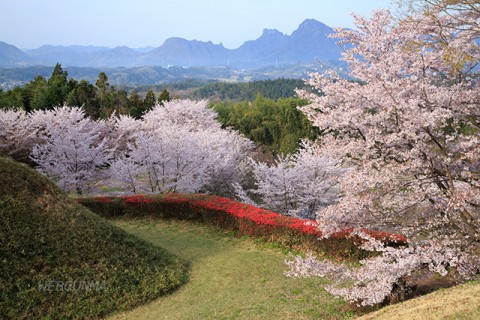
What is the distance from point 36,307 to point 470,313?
840cm

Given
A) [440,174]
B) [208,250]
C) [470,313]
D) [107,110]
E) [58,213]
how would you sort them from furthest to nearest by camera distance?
[107,110]
[208,250]
[58,213]
[440,174]
[470,313]

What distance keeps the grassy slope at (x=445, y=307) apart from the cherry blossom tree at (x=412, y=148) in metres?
0.48

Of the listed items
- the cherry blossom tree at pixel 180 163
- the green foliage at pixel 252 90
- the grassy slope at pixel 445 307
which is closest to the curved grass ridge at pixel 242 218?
the cherry blossom tree at pixel 180 163

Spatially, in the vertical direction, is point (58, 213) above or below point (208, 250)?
above

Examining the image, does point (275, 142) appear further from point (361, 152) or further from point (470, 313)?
point (470, 313)

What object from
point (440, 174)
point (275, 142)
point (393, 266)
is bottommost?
point (275, 142)

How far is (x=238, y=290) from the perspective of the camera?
9812mm

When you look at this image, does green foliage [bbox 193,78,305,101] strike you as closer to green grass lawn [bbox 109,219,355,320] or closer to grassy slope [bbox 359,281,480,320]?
green grass lawn [bbox 109,219,355,320]

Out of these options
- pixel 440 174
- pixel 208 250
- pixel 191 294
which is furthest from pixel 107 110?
pixel 440 174

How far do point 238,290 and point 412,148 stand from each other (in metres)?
5.40

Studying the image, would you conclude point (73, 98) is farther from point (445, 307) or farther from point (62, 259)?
point (445, 307)

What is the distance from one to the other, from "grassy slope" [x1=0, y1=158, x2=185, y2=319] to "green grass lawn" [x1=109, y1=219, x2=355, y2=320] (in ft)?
2.01

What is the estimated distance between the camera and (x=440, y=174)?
7.41 meters

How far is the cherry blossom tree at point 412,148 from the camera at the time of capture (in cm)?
701
